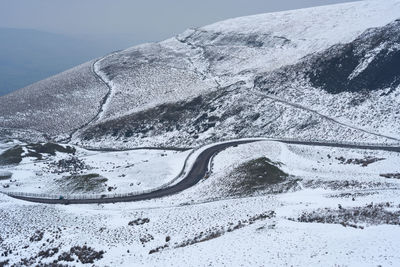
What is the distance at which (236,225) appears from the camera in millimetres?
26203

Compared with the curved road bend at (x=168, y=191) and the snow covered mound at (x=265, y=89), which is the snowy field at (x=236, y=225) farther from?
the snow covered mound at (x=265, y=89)

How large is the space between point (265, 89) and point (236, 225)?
60262 millimetres

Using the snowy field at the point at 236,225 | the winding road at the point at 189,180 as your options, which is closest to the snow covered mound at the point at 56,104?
the winding road at the point at 189,180

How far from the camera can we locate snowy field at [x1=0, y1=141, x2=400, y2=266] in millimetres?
19344

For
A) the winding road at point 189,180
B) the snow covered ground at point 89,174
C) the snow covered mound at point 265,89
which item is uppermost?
the snow covered mound at point 265,89

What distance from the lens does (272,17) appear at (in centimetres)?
14112

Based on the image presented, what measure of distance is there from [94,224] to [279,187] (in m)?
18.5

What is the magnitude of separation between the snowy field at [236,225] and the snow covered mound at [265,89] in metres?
21.7

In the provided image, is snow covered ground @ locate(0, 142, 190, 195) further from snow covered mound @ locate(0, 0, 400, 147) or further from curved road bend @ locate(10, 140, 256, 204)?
snow covered mound @ locate(0, 0, 400, 147)

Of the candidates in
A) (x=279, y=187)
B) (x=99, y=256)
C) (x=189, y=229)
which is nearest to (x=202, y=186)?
(x=279, y=187)

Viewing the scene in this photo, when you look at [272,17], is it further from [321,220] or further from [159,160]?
[321,220]

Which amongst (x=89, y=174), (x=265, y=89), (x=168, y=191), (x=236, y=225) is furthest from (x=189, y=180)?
(x=265, y=89)

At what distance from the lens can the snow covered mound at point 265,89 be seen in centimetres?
6656

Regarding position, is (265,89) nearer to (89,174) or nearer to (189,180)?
(189,180)
